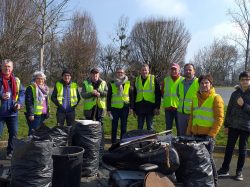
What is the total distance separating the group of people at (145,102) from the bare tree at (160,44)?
3173 cm

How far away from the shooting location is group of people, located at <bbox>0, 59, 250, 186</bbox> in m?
5.42

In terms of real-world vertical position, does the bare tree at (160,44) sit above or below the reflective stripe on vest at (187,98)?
above

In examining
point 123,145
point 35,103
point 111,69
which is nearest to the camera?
point 123,145

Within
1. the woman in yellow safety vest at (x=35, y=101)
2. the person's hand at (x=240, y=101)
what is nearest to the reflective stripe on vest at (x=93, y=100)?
the woman in yellow safety vest at (x=35, y=101)

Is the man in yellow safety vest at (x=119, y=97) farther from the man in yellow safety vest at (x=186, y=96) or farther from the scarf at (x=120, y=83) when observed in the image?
the man in yellow safety vest at (x=186, y=96)

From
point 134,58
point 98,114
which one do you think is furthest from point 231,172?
point 134,58

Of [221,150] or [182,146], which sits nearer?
[182,146]

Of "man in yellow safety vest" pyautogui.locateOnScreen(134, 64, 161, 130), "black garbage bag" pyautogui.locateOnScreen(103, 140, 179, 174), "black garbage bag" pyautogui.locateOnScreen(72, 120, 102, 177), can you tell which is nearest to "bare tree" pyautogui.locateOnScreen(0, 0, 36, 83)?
"man in yellow safety vest" pyautogui.locateOnScreen(134, 64, 161, 130)

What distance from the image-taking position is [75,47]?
35.6 meters

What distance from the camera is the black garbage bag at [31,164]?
4.39m

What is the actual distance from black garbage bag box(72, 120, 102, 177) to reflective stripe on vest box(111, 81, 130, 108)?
1.58m

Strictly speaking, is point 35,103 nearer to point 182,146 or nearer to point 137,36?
point 182,146

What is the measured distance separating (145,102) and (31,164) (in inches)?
125

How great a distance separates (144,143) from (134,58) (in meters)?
36.7
